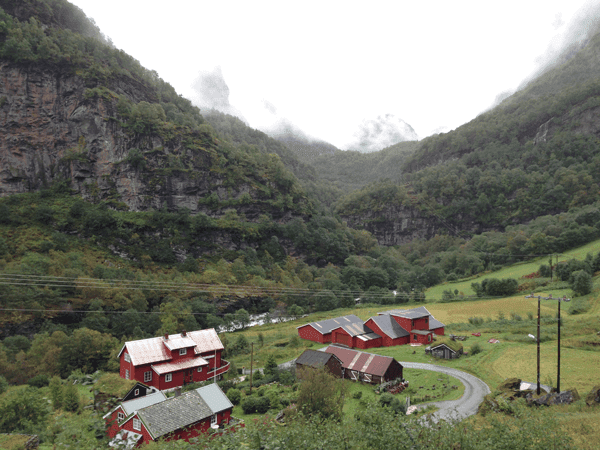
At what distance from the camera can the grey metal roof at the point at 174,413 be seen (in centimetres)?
1777

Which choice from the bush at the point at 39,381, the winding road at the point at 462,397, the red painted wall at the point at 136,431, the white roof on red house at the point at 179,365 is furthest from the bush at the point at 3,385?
the winding road at the point at 462,397

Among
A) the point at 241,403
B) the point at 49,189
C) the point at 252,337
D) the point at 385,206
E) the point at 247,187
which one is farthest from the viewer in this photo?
the point at 385,206

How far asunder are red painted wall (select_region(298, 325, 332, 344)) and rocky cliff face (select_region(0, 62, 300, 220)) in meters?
48.0

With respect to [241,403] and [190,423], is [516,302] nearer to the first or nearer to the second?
[241,403]

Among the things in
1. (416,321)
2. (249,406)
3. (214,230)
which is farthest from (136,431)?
(214,230)

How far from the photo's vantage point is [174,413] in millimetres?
19344

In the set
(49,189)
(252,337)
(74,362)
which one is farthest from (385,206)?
(74,362)

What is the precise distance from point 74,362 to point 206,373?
13.7m

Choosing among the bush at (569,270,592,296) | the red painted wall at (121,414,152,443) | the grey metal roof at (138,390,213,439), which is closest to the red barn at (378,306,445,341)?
the bush at (569,270,592,296)

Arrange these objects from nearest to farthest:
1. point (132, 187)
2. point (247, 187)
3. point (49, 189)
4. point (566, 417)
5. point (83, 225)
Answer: point (566, 417)
point (83, 225)
point (49, 189)
point (132, 187)
point (247, 187)

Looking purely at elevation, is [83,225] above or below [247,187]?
below

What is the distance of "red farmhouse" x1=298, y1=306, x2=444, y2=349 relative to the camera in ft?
133

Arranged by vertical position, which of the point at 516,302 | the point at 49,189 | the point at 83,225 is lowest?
the point at 516,302

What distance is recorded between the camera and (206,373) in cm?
3441
